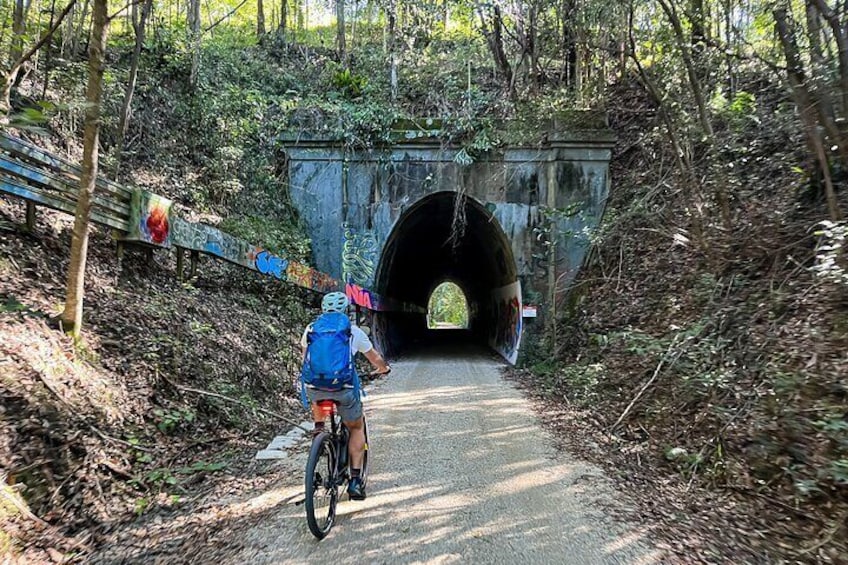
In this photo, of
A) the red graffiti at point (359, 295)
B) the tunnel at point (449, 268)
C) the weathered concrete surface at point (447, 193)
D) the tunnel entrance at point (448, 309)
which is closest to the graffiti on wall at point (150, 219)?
the red graffiti at point (359, 295)

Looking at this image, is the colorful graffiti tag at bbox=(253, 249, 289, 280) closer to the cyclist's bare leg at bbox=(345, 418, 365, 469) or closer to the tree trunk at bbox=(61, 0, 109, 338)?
the tree trunk at bbox=(61, 0, 109, 338)

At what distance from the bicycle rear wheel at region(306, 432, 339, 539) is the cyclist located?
20 centimetres

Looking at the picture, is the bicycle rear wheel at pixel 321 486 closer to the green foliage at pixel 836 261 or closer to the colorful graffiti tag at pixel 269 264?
the green foliage at pixel 836 261

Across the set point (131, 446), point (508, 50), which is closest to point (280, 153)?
point (508, 50)

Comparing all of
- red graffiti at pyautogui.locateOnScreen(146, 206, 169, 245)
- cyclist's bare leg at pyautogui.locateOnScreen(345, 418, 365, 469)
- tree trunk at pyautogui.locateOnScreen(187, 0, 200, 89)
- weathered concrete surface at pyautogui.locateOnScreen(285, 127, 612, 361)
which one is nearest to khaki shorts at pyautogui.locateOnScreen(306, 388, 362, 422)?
cyclist's bare leg at pyautogui.locateOnScreen(345, 418, 365, 469)

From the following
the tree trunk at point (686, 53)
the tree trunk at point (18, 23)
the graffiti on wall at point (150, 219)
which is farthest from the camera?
the tree trunk at point (18, 23)

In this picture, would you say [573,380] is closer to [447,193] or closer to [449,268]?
[447,193]

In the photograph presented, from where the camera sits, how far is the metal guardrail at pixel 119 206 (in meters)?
5.55

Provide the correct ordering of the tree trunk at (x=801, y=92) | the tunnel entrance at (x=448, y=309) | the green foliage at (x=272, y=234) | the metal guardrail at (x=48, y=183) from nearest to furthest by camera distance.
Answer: the metal guardrail at (x=48, y=183)
the tree trunk at (x=801, y=92)
the green foliage at (x=272, y=234)
the tunnel entrance at (x=448, y=309)

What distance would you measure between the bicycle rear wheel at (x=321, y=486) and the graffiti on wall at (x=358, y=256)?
421 inches

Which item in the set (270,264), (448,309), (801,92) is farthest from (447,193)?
(448,309)

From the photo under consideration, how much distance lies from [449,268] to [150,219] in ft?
76.4

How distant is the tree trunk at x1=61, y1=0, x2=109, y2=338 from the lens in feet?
16.2

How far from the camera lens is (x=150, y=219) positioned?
7.28 m
